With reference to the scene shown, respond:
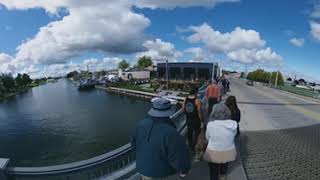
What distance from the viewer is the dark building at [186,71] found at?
7900 cm

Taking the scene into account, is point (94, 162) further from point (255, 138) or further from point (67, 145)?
point (67, 145)

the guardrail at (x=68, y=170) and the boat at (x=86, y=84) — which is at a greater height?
the guardrail at (x=68, y=170)

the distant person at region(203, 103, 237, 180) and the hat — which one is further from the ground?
the hat

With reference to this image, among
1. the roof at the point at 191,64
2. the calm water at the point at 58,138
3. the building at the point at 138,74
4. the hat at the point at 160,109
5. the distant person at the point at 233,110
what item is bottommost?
the calm water at the point at 58,138

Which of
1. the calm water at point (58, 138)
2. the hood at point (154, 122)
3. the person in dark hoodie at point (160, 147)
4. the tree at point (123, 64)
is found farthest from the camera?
the tree at point (123, 64)

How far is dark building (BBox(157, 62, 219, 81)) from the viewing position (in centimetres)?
7900

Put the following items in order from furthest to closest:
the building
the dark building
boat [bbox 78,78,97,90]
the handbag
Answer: the building
boat [bbox 78,78,97,90]
the dark building
the handbag

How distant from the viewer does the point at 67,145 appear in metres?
27.8

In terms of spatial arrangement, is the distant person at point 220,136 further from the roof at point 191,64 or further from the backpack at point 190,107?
the roof at point 191,64

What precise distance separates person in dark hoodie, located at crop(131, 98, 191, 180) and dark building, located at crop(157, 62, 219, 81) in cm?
7450

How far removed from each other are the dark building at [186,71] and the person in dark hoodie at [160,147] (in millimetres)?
74504

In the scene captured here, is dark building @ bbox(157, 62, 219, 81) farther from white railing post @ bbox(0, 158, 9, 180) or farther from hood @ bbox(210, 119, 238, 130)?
white railing post @ bbox(0, 158, 9, 180)

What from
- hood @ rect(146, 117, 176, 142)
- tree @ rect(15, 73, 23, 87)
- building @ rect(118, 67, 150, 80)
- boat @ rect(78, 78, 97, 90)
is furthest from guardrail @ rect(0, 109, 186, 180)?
tree @ rect(15, 73, 23, 87)

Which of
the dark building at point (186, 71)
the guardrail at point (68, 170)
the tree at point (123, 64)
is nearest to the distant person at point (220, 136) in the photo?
the guardrail at point (68, 170)
